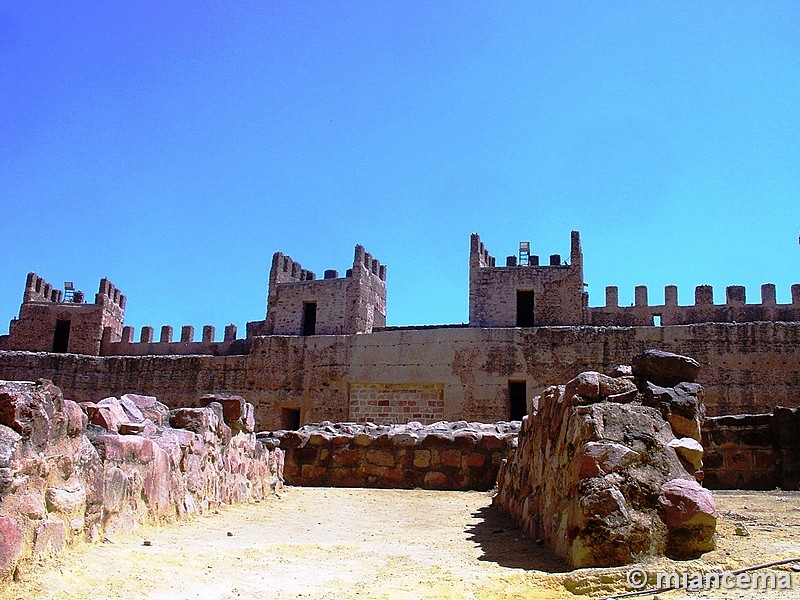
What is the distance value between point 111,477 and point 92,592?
50.6 inches

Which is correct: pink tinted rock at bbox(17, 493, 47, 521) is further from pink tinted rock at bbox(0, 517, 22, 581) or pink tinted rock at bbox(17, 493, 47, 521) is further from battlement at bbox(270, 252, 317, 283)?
battlement at bbox(270, 252, 317, 283)

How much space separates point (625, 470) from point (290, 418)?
63.7 ft

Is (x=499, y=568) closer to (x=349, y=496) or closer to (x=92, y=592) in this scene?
(x=92, y=592)

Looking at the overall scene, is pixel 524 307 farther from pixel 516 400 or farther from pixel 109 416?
pixel 109 416

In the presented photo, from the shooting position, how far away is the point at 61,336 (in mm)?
29906

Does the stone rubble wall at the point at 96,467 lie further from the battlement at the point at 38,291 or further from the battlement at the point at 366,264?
the battlement at the point at 38,291

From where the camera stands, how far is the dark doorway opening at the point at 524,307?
2375cm

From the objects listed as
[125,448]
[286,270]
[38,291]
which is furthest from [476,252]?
[125,448]

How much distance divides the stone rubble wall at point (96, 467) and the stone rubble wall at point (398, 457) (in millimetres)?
2725

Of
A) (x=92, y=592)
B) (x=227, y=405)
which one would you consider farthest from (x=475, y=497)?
(x=92, y=592)

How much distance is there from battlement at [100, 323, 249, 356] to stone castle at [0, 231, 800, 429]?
0.16ft

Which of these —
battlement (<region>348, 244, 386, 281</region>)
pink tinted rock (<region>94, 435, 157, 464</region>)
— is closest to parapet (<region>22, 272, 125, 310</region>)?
battlement (<region>348, 244, 386, 281</region>)

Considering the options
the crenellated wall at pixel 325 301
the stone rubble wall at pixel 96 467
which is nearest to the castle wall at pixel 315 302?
the crenellated wall at pixel 325 301

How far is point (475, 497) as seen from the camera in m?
8.73
